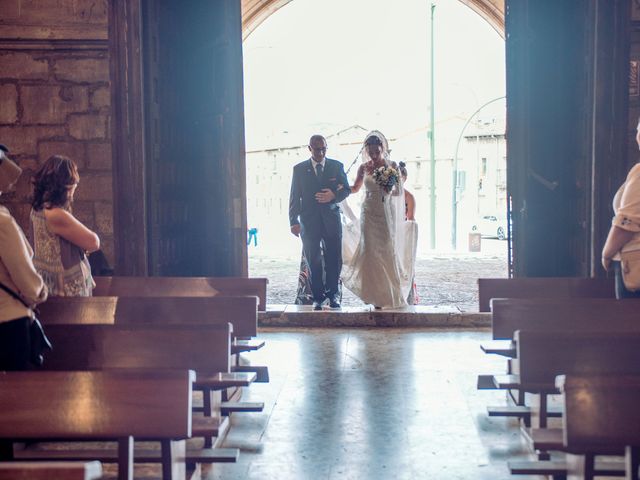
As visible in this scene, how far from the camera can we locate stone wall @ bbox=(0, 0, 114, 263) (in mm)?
6840

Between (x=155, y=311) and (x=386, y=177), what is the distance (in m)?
3.75

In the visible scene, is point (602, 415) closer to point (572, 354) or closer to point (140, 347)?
point (572, 354)

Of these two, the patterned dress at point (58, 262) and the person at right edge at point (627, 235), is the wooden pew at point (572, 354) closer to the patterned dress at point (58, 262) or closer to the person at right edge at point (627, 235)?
the person at right edge at point (627, 235)

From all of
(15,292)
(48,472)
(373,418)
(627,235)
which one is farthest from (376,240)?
(48,472)

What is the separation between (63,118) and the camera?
694 cm

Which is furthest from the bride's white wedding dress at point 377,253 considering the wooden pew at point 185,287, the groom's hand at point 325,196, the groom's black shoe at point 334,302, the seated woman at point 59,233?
the seated woman at point 59,233

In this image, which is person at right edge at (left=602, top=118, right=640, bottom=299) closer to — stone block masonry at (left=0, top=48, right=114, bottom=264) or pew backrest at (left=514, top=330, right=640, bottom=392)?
pew backrest at (left=514, top=330, right=640, bottom=392)

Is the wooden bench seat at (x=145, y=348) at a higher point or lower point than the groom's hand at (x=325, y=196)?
lower

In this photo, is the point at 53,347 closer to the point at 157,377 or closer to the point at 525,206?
the point at 157,377

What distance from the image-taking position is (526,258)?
7.08 metres

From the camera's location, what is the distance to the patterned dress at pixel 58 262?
163 inches

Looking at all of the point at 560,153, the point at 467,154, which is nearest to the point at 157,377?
the point at 560,153

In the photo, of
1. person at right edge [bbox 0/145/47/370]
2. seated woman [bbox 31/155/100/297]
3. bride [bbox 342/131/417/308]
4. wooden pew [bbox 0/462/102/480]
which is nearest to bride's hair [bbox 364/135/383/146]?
bride [bbox 342/131/417/308]

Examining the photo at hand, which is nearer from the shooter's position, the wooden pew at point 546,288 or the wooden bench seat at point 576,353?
the wooden bench seat at point 576,353
